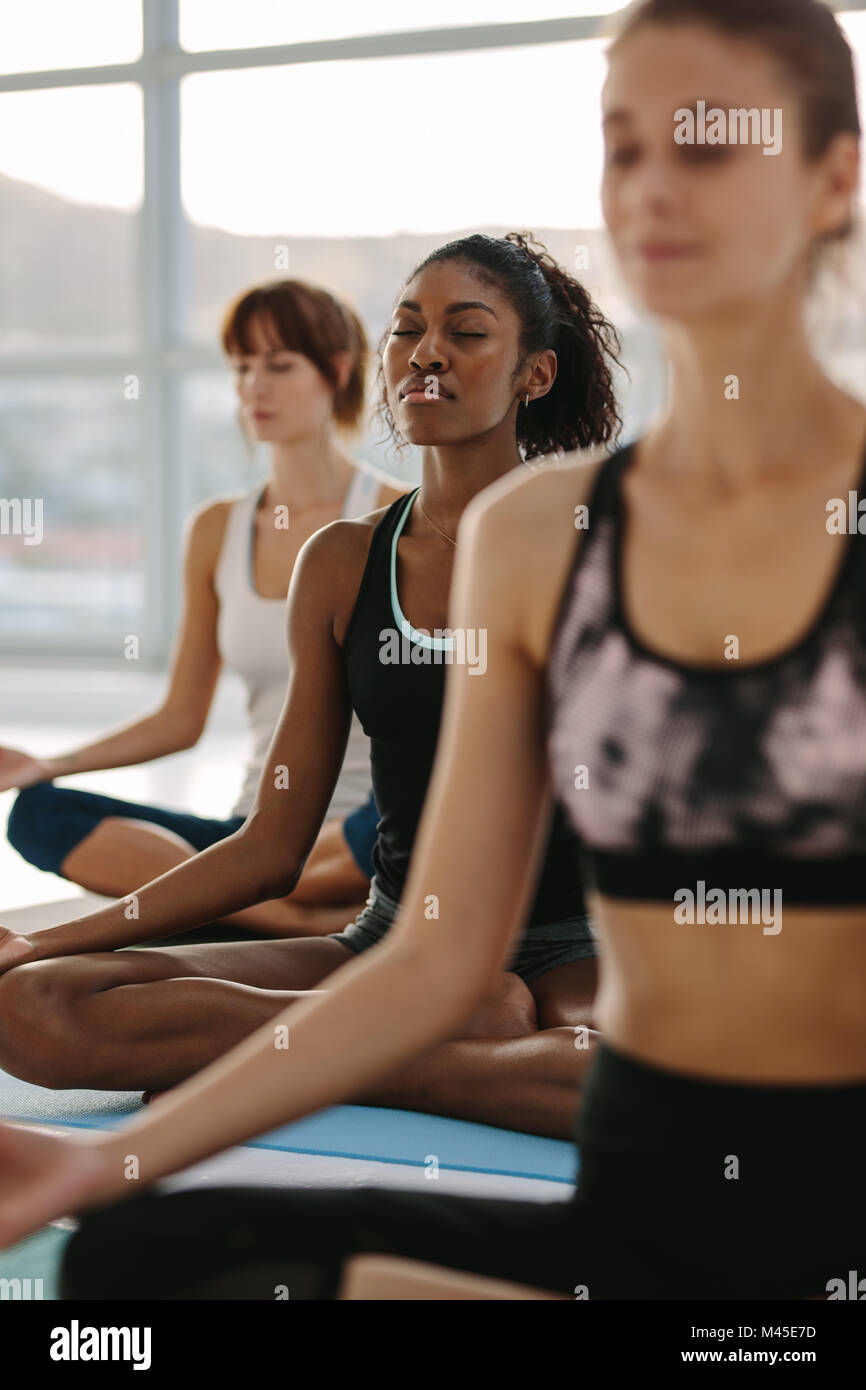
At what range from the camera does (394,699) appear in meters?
1.83

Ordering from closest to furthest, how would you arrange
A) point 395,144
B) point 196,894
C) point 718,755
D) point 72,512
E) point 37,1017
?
point 718,755 → point 196,894 → point 37,1017 → point 395,144 → point 72,512

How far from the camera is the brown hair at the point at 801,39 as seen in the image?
0.80 metres

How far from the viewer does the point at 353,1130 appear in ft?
6.13

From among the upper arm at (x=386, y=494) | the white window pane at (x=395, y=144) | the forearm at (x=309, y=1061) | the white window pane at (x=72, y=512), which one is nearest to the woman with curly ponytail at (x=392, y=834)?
the upper arm at (x=386, y=494)

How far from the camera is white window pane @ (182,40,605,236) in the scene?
609 cm

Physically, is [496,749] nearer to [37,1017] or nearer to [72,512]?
[37,1017]

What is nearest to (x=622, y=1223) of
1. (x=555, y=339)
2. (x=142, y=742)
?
(x=555, y=339)

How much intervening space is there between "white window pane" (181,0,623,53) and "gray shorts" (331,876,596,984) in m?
5.01

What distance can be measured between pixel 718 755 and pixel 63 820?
6.69 ft

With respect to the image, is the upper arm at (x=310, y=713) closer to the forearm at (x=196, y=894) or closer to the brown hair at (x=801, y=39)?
the forearm at (x=196, y=894)

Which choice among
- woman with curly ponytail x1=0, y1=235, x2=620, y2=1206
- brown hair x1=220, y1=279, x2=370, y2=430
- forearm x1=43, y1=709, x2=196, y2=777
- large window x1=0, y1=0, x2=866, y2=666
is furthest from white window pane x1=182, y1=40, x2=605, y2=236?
woman with curly ponytail x1=0, y1=235, x2=620, y2=1206

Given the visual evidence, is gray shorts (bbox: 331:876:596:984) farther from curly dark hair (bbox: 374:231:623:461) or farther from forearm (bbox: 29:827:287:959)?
curly dark hair (bbox: 374:231:623:461)
